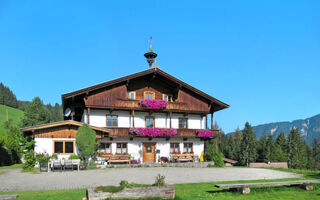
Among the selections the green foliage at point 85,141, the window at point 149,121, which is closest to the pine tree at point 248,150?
the window at point 149,121

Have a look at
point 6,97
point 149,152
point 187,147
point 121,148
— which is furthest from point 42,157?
point 6,97

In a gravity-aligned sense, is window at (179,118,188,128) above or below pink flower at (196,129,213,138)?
above

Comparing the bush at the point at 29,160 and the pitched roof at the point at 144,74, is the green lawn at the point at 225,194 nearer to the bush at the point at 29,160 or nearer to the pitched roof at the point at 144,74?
the bush at the point at 29,160

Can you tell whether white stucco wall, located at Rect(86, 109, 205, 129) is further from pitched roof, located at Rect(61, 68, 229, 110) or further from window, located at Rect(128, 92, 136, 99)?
pitched roof, located at Rect(61, 68, 229, 110)

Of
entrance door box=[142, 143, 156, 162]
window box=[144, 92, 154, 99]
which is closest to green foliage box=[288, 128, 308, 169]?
entrance door box=[142, 143, 156, 162]

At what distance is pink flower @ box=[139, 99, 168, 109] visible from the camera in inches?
1030

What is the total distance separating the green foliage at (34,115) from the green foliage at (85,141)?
141 feet

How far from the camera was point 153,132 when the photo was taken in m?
25.4

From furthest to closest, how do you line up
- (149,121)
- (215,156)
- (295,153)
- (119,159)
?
(295,153), (149,121), (215,156), (119,159)

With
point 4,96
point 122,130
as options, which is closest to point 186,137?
point 122,130

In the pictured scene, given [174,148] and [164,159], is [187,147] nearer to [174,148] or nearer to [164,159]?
[174,148]

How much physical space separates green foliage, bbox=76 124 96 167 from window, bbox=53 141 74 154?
156cm

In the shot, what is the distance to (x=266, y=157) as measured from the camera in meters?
66.1

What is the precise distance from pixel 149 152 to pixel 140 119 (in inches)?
137
